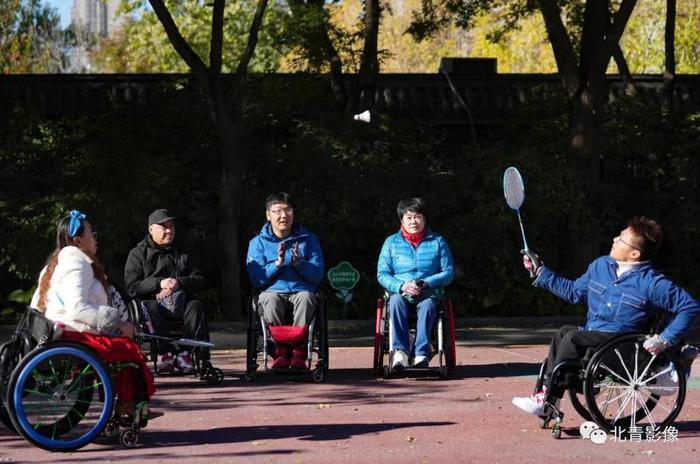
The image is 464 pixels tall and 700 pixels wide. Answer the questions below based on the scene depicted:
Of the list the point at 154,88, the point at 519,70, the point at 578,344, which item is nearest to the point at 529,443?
the point at 578,344

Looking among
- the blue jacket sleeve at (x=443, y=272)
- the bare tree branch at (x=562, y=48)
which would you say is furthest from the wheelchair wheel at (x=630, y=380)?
the bare tree branch at (x=562, y=48)

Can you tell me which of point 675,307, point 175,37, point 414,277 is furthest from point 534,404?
point 175,37

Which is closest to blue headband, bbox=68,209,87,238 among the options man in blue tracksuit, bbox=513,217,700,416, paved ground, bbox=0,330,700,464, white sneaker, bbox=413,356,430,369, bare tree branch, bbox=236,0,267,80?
paved ground, bbox=0,330,700,464

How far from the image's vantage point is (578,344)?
812cm

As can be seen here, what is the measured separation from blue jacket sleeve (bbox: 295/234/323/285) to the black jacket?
84 centimetres

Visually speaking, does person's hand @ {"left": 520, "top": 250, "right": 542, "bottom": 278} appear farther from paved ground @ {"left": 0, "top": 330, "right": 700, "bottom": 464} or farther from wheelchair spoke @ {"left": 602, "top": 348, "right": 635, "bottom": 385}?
paved ground @ {"left": 0, "top": 330, "right": 700, "bottom": 464}

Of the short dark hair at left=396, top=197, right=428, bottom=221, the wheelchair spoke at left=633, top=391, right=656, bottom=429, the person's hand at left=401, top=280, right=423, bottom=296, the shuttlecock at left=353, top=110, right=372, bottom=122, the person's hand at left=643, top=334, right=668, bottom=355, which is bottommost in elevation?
the wheelchair spoke at left=633, top=391, right=656, bottom=429

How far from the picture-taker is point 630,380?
805 centimetres

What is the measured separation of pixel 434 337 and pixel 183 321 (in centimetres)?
206

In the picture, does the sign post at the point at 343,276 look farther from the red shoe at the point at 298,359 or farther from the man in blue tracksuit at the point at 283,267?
the red shoe at the point at 298,359

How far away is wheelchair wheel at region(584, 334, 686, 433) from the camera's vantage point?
313 inches

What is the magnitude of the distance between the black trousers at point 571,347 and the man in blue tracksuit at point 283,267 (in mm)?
3069

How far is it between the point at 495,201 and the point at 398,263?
5997 millimetres

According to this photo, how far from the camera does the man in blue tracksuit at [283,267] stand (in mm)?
10883
